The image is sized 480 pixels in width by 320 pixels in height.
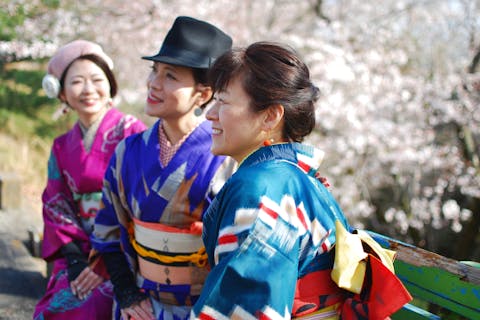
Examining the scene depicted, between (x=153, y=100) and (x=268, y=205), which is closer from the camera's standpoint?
(x=268, y=205)

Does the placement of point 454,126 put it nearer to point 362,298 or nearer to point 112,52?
point 112,52

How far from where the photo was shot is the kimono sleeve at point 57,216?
2.81 metres

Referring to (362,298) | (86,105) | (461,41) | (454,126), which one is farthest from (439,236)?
(362,298)

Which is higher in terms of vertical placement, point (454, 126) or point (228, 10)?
point (228, 10)

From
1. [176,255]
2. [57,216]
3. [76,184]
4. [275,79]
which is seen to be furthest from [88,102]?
[275,79]

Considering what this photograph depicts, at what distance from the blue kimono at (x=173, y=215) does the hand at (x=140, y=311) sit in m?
0.02

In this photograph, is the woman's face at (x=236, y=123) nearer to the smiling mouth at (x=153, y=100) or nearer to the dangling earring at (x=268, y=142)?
the dangling earring at (x=268, y=142)

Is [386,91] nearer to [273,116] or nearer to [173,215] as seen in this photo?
[173,215]

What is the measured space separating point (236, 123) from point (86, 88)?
1.54 m

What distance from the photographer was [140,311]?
2.08 metres

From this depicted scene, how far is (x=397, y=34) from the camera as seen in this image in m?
8.02

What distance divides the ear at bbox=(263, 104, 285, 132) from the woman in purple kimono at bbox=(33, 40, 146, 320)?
4.80 ft

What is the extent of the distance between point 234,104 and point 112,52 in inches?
282

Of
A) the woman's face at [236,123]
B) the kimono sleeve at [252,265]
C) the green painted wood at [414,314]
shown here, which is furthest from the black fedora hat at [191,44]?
the green painted wood at [414,314]
